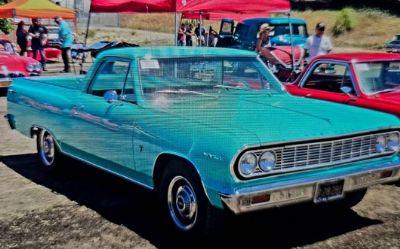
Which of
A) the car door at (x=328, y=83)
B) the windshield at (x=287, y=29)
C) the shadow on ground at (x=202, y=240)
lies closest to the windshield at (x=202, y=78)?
the shadow on ground at (x=202, y=240)

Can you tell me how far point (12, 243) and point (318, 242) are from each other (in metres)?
2.33

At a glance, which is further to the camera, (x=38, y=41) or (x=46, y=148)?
(x=38, y=41)

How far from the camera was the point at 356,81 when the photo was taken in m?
6.39

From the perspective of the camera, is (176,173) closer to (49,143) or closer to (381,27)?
(49,143)

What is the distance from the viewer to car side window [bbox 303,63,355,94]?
689 centimetres

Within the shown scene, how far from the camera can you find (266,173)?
3.85 metres

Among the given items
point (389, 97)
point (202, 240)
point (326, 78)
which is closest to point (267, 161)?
point (202, 240)

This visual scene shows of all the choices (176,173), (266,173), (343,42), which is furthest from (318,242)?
(343,42)

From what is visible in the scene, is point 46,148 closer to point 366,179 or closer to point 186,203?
point 186,203

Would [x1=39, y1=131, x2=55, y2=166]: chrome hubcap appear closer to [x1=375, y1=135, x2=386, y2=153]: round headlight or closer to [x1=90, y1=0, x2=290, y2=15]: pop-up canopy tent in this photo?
[x1=375, y1=135, x2=386, y2=153]: round headlight

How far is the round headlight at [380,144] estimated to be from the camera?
4.49 meters

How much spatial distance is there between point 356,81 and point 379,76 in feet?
1.13

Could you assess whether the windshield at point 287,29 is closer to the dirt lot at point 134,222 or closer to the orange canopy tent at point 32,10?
the orange canopy tent at point 32,10

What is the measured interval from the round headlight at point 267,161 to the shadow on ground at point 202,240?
71 cm
